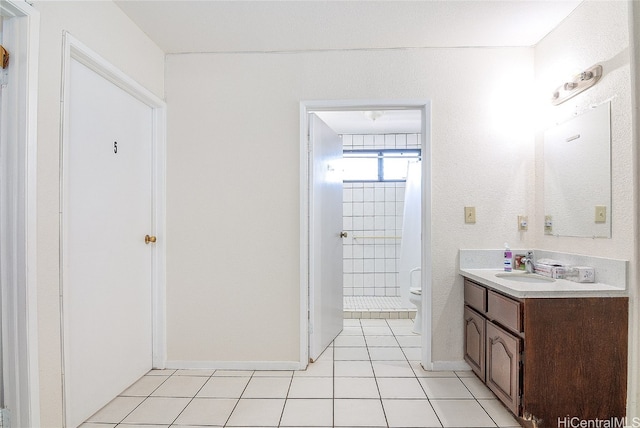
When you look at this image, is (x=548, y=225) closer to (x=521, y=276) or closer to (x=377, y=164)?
(x=521, y=276)

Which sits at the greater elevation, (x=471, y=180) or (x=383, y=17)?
(x=383, y=17)

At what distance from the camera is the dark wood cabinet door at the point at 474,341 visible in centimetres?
223

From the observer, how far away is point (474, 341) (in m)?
2.36

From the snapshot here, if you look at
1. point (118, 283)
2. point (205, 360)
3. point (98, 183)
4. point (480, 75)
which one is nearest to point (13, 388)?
point (118, 283)

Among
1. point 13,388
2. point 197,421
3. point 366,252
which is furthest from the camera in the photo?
point 366,252

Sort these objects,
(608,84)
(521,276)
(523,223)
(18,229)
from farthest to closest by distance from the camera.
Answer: (523,223) → (521,276) → (608,84) → (18,229)

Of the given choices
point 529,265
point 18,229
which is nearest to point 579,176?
point 529,265

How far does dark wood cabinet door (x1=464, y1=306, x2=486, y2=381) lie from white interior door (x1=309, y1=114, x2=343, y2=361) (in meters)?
1.08

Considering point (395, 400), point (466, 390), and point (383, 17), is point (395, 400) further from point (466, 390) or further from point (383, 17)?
point (383, 17)

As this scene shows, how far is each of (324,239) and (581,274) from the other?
1719 millimetres

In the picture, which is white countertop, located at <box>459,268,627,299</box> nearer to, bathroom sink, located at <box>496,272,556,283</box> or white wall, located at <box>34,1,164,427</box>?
bathroom sink, located at <box>496,272,556,283</box>

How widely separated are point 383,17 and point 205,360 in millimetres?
2626

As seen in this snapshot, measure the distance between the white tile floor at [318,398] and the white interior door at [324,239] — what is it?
0.28 metres

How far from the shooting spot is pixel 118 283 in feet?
7.25
